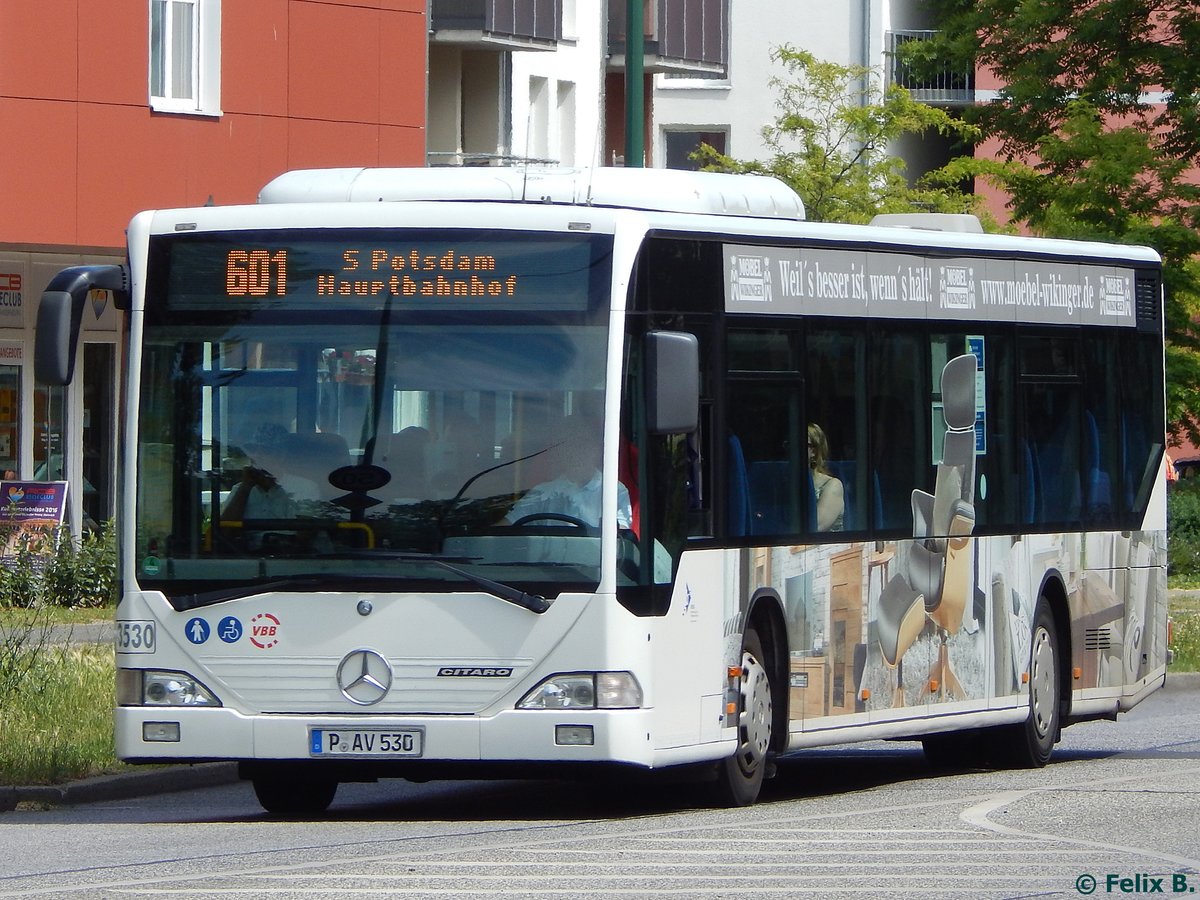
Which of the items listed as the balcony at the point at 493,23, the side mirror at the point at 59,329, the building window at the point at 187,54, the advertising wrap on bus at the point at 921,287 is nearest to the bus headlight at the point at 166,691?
the side mirror at the point at 59,329

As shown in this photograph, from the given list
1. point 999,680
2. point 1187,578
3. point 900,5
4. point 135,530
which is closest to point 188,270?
point 135,530

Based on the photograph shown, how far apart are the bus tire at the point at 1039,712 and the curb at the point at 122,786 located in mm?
4326

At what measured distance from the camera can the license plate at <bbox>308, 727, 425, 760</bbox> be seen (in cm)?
1207

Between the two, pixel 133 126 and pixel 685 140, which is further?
pixel 685 140

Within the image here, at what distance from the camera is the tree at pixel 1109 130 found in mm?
35469

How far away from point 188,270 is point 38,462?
19161 mm

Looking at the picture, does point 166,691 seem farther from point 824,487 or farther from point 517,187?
point 824,487

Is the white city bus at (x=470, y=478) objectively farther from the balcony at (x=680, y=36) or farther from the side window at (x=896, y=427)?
the balcony at (x=680, y=36)

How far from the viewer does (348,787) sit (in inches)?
611

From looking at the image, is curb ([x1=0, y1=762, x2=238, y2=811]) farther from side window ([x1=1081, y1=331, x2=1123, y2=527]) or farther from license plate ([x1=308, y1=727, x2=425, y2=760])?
side window ([x1=1081, y1=331, x2=1123, y2=527])

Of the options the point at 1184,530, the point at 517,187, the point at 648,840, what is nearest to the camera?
the point at 648,840

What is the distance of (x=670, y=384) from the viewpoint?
39.6 feet

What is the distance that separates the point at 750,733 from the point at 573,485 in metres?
1.79

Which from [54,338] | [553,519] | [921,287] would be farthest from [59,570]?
[553,519]
